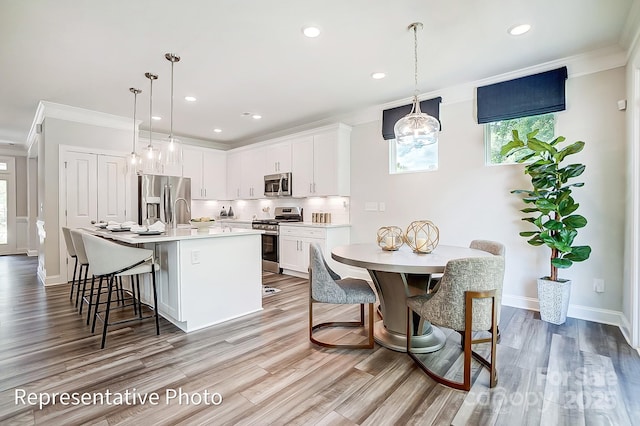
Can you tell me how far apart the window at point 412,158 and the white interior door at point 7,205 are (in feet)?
30.1

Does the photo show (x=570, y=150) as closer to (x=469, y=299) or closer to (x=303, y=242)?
(x=469, y=299)

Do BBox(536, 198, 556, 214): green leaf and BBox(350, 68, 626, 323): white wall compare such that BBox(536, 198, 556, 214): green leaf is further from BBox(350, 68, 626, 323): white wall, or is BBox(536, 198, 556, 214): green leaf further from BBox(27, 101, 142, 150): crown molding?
BBox(27, 101, 142, 150): crown molding

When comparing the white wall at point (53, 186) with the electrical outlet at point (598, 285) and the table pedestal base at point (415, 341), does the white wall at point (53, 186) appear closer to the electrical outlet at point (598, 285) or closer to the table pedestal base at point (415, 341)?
the table pedestal base at point (415, 341)

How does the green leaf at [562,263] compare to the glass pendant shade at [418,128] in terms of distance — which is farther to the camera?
the green leaf at [562,263]

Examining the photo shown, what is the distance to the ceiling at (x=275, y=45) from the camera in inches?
93.5

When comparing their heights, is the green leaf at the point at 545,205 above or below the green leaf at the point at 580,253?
above

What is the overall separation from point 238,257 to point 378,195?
2455 mm

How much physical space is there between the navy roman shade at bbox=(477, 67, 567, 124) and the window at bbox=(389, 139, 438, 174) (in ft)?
2.35

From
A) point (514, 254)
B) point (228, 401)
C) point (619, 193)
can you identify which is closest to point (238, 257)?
point (228, 401)

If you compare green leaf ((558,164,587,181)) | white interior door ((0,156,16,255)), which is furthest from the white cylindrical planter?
white interior door ((0,156,16,255))

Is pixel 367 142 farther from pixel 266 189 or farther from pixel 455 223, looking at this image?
pixel 266 189

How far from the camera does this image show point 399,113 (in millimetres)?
4426

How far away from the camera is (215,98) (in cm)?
433

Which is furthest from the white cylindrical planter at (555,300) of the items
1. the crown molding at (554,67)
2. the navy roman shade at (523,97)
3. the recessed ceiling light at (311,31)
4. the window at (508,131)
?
the recessed ceiling light at (311,31)
